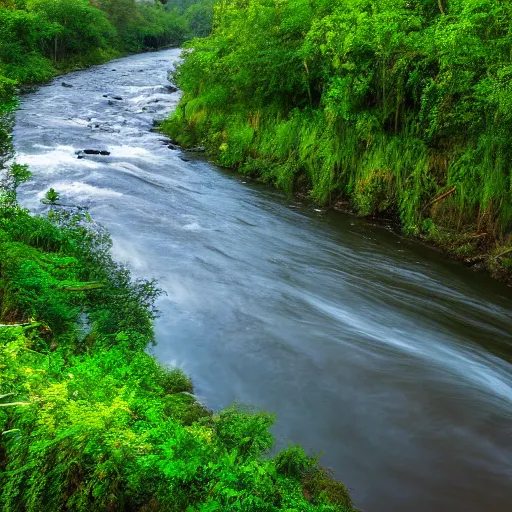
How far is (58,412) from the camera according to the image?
2.90 meters

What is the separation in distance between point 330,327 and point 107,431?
13.9 feet

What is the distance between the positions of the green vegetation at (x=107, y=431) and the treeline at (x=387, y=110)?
6695 millimetres

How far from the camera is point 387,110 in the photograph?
10.6m

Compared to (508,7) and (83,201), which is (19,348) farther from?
(508,7)

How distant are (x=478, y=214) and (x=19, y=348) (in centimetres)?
849

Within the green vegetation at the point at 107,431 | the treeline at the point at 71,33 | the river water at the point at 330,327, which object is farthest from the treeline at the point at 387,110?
the treeline at the point at 71,33

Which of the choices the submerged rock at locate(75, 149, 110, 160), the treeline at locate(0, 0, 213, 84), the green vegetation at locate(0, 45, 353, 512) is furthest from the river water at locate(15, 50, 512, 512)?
the treeline at locate(0, 0, 213, 84)

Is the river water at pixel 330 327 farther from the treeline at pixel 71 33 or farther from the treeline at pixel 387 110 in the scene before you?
the treeline at pixel 71 33

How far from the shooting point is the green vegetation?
267 centimetres

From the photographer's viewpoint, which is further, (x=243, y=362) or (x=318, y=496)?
(x=243, y=362)

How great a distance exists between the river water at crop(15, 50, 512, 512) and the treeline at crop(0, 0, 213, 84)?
4469 mm

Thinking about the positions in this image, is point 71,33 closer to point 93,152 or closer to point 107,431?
point 93,152

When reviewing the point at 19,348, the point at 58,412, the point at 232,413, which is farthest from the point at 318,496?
the point at 19,348

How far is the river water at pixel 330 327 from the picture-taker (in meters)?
4.52
